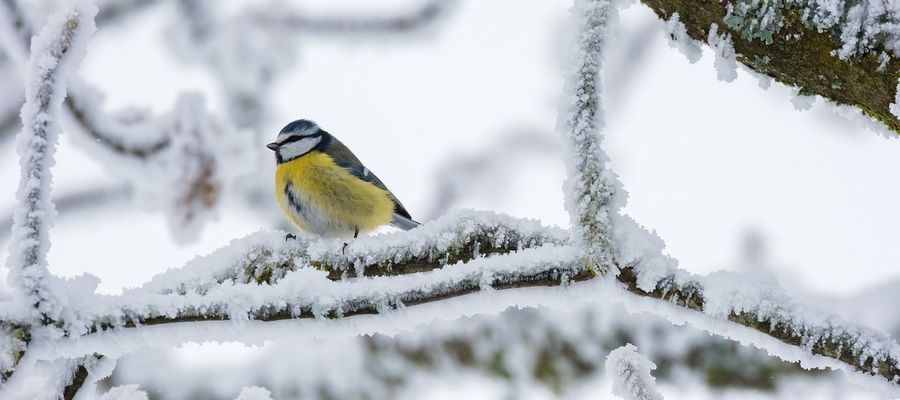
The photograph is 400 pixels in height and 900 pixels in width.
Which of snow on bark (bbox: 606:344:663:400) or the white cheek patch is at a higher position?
the white cheek patch

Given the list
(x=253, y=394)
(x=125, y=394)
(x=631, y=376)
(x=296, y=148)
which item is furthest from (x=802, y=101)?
(x=296, y=148)

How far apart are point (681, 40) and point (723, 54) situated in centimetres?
7

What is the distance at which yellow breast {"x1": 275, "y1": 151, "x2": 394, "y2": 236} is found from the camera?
289cm

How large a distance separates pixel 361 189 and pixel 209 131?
616mm

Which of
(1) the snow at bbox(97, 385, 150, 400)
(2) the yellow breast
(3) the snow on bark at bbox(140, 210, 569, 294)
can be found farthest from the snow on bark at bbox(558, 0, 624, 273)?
(2) the yellow breast

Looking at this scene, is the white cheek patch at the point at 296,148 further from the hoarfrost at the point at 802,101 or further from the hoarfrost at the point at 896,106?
the hoarfrost at the point at 896,106

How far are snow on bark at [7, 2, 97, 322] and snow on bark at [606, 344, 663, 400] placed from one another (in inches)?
26.3

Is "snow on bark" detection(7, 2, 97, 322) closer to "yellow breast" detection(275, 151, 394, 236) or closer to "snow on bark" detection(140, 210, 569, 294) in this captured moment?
"snow on bark" detection(140, 210, 569, 294)

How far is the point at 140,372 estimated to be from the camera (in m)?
2.63

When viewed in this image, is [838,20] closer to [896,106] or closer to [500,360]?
[896,106]

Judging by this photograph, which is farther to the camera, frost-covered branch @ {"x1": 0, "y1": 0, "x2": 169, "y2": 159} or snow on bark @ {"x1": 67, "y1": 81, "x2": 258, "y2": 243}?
snow on bark @ {"x1": 67, "y1": 81, "x2": 258, "y2": 243}

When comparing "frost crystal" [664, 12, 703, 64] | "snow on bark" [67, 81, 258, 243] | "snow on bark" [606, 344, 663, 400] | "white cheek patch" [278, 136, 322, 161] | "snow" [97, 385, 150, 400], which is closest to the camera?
"snow on bark" [606, 344, 663, 400]

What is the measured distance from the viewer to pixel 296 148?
3.21m

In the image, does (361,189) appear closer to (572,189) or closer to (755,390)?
(755,390)
